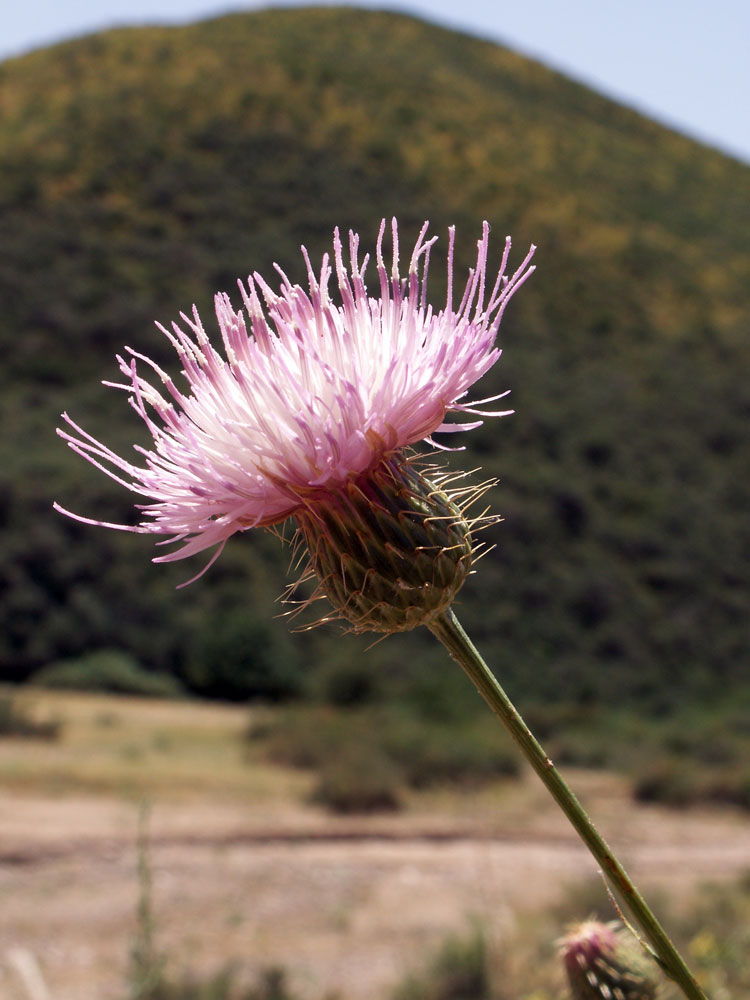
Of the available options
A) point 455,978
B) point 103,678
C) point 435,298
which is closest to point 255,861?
point 455,978

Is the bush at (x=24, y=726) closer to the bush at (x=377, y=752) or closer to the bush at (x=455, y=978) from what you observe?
the bush at (x=377, y=752)

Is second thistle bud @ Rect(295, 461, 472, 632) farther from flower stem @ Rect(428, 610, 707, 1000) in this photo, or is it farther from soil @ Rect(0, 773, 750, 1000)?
soil @ Rect(0, 773, 750, 1000)

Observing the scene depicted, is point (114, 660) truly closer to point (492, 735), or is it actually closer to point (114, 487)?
point (114, 487)

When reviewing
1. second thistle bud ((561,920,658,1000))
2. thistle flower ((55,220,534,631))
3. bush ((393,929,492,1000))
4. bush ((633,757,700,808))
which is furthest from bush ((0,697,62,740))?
thistle flower ((55,220,534,631))

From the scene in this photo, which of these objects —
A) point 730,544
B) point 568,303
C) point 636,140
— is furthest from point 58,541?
point 636,140

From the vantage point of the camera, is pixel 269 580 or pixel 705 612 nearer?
pixel 269 580

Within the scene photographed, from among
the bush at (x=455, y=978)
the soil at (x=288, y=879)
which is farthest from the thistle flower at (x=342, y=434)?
the bush at (x=455, y=978)
